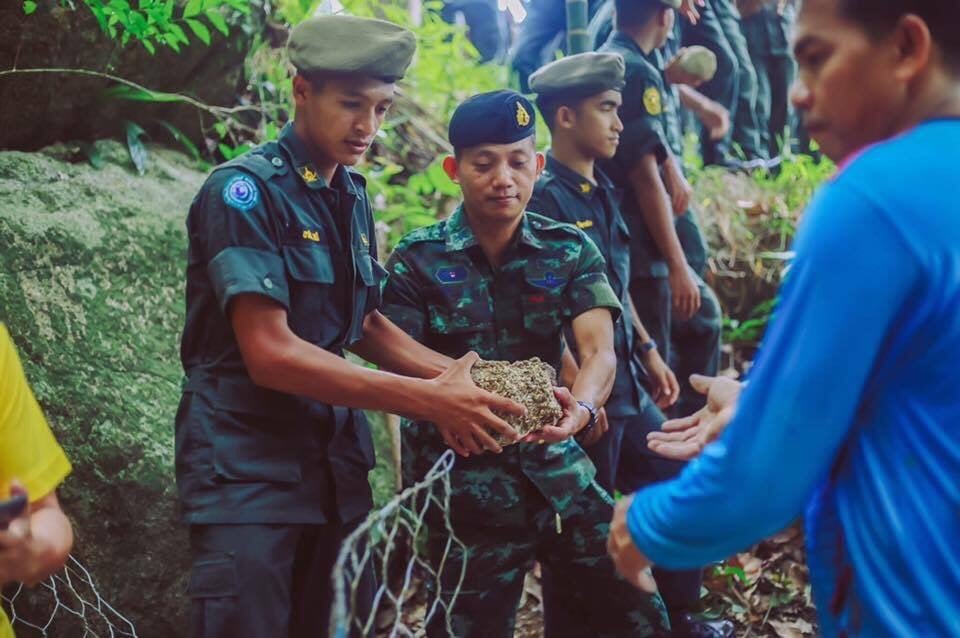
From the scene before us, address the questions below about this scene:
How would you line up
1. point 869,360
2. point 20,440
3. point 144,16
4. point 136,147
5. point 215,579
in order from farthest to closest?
point 136,147
point 144,16
point 215,579
point 20,440
point 869,360

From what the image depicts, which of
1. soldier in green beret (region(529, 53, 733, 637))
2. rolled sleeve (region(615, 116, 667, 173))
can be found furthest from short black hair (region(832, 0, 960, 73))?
rolled sleeve (region(615, 116, 667, 173))

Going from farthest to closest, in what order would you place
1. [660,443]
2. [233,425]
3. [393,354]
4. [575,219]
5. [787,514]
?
[575,219] → [393,354] → [233,425] → [660,443] → [787,514]

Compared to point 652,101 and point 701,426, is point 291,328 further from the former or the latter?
point 652,101

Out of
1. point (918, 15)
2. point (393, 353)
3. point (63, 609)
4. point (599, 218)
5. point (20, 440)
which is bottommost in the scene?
point (63, 609)

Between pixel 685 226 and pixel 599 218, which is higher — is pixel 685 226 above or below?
below

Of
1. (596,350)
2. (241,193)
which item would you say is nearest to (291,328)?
(241,193)

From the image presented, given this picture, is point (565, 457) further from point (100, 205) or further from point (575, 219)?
point (100, 205)

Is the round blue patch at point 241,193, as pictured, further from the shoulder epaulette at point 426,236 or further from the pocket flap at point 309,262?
the shoulder epaulette at point 426,236

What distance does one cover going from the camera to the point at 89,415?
3.25m

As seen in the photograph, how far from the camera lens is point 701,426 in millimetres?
1884

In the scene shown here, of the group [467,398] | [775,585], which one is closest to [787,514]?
[467,398]

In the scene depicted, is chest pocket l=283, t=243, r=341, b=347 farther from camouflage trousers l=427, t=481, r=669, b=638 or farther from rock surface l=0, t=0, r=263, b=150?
rock surface l=0, t=0, r=263, b=150

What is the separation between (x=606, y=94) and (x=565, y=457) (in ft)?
4.96

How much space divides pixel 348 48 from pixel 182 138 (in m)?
2.25
